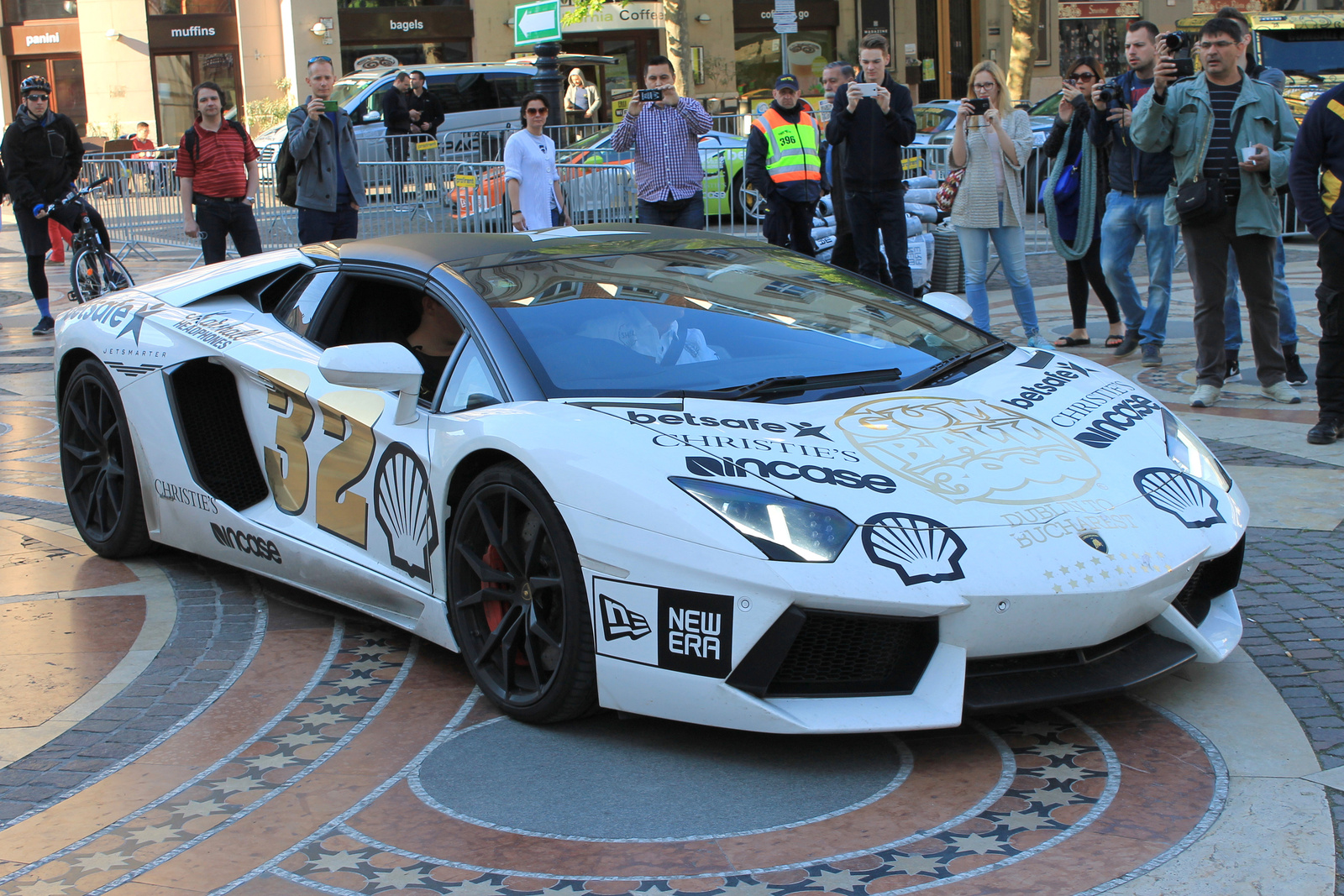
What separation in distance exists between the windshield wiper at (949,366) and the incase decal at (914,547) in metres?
0.76

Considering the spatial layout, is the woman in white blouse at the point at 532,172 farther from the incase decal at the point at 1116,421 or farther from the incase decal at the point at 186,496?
the incase decal at the point at 1116,421

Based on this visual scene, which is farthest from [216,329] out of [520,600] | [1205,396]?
[1205,396]

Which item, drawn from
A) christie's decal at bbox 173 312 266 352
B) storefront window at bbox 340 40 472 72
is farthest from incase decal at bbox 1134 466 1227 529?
storefront window at bbox 340 40 472 72

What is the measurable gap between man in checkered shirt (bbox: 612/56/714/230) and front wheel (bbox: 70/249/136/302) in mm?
5635

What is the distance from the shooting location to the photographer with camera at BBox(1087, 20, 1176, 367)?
809cm

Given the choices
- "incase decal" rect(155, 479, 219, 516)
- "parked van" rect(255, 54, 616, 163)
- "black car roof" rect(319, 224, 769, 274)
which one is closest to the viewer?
"black car roof" rect(319, 224, 769, 274)

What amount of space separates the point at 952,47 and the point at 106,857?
1698 inches

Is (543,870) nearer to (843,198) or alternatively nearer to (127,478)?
(127,478)

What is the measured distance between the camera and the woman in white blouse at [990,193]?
868cm

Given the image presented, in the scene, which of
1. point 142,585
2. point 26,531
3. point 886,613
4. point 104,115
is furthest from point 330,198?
point 104,115

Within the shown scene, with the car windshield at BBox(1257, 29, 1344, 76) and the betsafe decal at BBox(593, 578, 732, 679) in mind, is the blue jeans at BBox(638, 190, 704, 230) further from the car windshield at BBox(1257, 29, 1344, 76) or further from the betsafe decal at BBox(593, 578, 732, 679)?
the car windshield at BBox(1257, 29, 1344, 76)

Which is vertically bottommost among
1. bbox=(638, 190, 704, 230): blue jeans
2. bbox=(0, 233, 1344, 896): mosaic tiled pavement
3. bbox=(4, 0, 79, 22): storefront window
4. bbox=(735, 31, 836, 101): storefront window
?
bbox=(0, 233, 1344, 896): mosaic tiled pavement

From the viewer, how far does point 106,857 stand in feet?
9.95

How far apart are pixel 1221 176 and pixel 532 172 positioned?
4.78m
